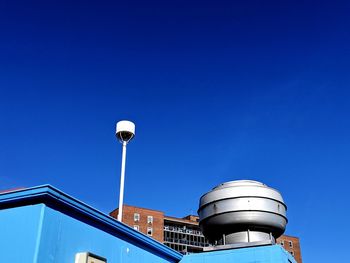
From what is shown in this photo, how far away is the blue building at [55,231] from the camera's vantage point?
21.9ft

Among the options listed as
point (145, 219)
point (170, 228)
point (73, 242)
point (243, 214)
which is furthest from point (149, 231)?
point (73, 242)

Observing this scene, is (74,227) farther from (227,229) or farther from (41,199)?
(227,229)

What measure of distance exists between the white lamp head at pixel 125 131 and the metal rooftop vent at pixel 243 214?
3.27m

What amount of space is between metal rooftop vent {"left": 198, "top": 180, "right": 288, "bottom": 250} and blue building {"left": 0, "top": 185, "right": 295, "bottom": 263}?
3990 millimetres

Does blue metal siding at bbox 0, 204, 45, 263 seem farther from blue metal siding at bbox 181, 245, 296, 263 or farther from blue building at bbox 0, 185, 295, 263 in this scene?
blue metal siding at bbox 181, 245, 296, 263

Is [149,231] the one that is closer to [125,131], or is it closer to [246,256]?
[125,131]

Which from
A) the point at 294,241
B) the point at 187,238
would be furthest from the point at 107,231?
the point at 294,241

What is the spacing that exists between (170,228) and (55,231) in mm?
90286

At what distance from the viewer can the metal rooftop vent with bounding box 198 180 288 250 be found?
11953 millimetres

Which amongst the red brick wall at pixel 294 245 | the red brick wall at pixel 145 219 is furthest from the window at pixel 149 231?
the red brick wall at pixel 294 245

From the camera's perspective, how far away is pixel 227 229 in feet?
40.3

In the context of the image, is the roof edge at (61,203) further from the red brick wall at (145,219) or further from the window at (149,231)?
the window at (149,231)

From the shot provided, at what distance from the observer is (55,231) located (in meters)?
6.98

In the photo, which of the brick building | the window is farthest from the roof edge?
the window
